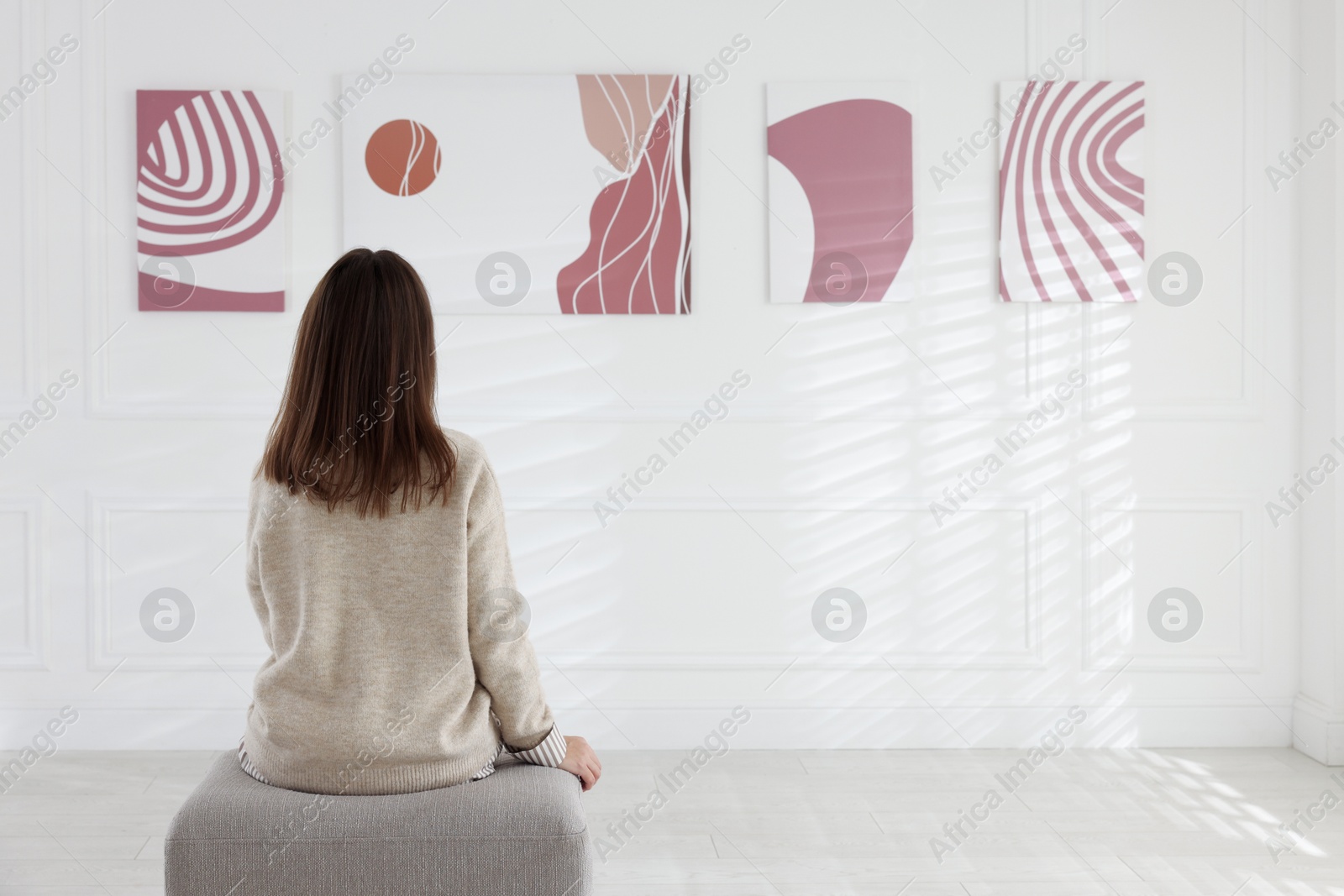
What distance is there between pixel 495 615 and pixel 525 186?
192 centimetres

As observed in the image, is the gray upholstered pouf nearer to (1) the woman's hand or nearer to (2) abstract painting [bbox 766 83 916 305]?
(1) the woman's hand

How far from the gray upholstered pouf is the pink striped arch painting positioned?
2.30m

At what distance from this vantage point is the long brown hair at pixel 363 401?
4.15ft

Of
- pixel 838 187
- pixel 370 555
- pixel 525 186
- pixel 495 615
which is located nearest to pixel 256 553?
pixel 370 555

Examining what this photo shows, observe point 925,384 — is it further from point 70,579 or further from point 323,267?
point 70,579

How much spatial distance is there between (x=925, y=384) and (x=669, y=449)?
2.66ft

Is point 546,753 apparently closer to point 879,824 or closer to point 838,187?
point 879,824

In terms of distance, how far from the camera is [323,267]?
9.75 ft

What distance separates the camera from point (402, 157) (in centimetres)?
294

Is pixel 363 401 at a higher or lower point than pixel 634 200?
lower

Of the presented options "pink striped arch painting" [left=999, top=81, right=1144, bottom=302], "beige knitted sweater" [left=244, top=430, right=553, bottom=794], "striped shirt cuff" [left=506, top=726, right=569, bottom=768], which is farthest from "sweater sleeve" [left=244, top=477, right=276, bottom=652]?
"pink striped arch painting" [left=999, top=81, right=1144, bottom=302]

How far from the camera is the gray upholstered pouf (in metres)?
1.26

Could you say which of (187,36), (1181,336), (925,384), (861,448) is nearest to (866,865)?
(861,448)

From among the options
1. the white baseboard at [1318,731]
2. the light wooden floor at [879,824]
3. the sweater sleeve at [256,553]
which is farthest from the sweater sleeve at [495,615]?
the white baseboard at [1318,731]
